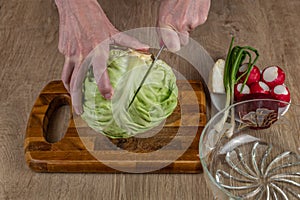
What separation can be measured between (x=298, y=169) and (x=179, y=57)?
593mm

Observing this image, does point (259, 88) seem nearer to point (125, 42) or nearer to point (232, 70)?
point (232, 70)

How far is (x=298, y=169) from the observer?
4.43 ft

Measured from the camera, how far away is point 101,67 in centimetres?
128

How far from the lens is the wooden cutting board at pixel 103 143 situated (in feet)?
4.44

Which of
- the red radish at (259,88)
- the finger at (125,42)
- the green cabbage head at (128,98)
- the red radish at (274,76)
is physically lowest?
the green cabbage head at (128,98)

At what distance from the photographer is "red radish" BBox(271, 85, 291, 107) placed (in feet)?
4.82

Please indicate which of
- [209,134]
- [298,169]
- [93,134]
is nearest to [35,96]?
[93,134]

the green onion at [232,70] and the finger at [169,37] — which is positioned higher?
the finger at [169,37]

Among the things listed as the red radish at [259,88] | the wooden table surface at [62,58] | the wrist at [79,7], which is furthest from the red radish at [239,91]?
the wrist at [79,7]

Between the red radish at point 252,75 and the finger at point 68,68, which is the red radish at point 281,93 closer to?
the red radish at point 252,75

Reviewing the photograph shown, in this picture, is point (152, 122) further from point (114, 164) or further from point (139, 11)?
point (139, 11)

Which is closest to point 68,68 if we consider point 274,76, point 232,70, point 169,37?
point 169,37

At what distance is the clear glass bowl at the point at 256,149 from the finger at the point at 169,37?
25 centimetres

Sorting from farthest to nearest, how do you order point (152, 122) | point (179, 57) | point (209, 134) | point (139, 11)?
point (139, 11)
point (179, 57)
point (152, 122)
point (209, 134)
